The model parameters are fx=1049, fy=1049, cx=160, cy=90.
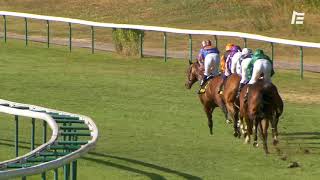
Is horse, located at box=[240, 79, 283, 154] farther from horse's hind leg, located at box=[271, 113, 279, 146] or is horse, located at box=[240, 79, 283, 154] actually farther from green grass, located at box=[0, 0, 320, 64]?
green grass, located at box=[0, 0, 320, 64]

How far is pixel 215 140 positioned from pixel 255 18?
839 inches

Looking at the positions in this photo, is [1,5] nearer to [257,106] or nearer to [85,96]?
[85,96]

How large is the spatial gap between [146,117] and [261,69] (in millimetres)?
3737

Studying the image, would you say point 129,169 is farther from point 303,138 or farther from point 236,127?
point 303,138

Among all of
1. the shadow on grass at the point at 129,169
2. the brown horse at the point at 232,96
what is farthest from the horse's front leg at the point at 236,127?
the shadow on grass at the point at 129,169

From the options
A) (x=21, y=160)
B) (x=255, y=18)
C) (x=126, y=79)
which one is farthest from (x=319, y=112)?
(x=255, y=18)

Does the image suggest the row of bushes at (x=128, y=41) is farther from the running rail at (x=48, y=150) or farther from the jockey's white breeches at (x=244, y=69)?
the running rail at (x=48, y=150)

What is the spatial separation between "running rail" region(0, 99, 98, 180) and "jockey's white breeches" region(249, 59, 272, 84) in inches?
159

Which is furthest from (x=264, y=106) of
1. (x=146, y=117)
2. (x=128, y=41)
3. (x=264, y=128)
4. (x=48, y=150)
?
(x=128, y=41)

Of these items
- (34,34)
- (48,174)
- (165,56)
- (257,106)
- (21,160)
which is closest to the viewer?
(21,160)

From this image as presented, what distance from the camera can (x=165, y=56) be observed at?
29.1 metres

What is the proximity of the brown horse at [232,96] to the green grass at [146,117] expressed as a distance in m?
0.33

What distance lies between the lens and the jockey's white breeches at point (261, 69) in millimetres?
16250

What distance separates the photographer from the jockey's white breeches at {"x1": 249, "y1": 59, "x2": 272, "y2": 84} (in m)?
16.2
